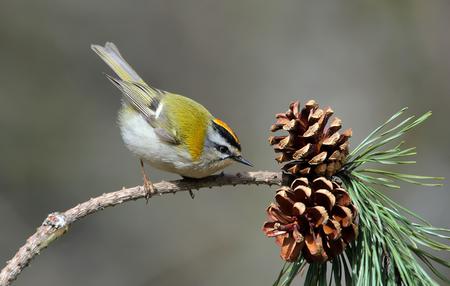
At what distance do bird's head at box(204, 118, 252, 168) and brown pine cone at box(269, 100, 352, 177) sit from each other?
1.11m

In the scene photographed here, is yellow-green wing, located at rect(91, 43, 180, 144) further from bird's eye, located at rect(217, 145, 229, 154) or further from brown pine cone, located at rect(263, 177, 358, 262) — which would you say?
brown pine cone, located at rect(263, 177, 358, 262)

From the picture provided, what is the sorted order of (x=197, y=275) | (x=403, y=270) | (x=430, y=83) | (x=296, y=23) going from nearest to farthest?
(x=403, y=270) < (x=430, y=83) < (x=197, y=275) < (x=296, y=23)

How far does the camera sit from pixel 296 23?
596cm

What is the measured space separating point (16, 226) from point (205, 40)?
271 cm

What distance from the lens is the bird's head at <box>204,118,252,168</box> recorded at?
2674 millimetres

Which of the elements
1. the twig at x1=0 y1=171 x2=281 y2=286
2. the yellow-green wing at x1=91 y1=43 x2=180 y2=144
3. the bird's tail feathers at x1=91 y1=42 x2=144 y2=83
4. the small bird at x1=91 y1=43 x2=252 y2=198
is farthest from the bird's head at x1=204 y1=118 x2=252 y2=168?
the bird's tail feathers at x1=91 y1=42 x2=144 y2=83

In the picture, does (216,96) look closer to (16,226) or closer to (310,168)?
(16,226)

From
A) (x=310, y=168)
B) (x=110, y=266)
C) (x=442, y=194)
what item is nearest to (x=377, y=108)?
(x=442, y=194)

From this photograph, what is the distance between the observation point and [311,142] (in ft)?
5.03

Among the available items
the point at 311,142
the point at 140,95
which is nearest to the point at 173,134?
the point at 140,95

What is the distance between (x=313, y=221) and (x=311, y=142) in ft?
0.79

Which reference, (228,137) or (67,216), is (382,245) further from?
(228,137)

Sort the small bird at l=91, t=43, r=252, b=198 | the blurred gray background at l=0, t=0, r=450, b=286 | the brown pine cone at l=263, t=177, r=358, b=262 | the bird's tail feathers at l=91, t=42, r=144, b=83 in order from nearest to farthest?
the brown pine cone at l=263, t=177, r=358, b=262
the small bird at l=91, t=43, r=252, b=198
the bird's tail feathers at l=91, t=42, r=144, b=83
the blurred gray background at l=0, t=0, r=450, b=286

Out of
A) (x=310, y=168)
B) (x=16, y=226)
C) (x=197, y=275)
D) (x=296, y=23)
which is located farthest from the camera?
(x=296, y=23)
